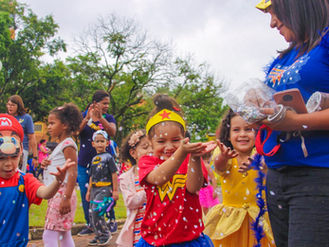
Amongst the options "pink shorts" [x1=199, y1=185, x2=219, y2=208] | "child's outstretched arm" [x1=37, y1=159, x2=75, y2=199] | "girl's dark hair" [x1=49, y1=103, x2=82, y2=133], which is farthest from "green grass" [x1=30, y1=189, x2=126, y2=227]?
"child's outstretched arm" [x1=37, y1=159, x2=75, y2=199]

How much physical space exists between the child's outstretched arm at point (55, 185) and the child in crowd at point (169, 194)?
1.78 ft

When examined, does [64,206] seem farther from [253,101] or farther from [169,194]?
[253,101]

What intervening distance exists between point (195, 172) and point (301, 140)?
0.76m

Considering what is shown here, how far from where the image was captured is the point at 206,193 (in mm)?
6102

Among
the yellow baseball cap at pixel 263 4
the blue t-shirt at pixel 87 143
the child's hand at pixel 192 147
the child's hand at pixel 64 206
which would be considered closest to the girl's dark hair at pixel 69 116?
the child's hand at pixel 64 206

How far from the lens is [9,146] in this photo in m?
3.11

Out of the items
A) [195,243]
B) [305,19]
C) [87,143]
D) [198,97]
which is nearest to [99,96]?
[87,143]

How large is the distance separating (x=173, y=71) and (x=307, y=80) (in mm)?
19389

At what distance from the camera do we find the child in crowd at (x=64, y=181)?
155 inches

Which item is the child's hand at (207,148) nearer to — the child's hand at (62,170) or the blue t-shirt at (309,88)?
the blue t-shirt at (309,88)

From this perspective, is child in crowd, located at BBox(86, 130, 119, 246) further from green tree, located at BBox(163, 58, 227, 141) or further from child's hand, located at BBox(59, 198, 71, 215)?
green tree, located at BBox(163, 58, 227, 141)

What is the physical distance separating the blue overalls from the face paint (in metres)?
0.29

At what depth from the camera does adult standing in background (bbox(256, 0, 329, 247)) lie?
5.96 feet

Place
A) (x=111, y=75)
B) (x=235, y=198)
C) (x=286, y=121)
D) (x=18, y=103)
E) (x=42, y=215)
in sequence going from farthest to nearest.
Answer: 1. (x=111, y=75)
2. (x=42, y=215)
3. (x=18, y=103)
4. (x=235, y=198)
5. (x=286, y=121)
